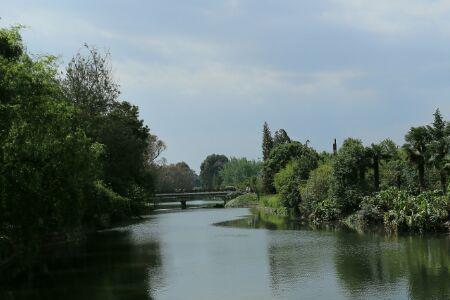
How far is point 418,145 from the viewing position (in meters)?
46.4

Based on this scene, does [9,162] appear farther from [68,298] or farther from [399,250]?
[399,250]

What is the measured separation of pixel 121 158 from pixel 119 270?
32657mm

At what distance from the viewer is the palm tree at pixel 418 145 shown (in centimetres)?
4619

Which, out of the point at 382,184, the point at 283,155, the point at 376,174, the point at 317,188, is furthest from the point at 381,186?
the point at 283,155

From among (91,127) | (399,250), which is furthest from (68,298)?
(91,127)

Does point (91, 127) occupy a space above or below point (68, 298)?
above

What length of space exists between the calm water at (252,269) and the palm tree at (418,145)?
9.86 metres

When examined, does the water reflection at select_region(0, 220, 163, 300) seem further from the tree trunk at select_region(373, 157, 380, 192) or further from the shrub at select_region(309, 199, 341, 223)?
the tree trunk at select_region(373, 157, 380, 192)

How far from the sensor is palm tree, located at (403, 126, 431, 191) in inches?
1818

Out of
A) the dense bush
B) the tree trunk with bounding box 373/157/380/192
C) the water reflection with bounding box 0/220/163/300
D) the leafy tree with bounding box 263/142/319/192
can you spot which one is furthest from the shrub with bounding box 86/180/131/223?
the leafy tree with bounding box 263/142/319/192

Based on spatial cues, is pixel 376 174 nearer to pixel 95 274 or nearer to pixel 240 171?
pixel 95 274

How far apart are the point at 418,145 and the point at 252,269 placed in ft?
82.3

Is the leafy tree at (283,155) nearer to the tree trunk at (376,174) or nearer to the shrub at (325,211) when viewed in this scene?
the shrub at (325,211)

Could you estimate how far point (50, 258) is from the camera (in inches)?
1350
